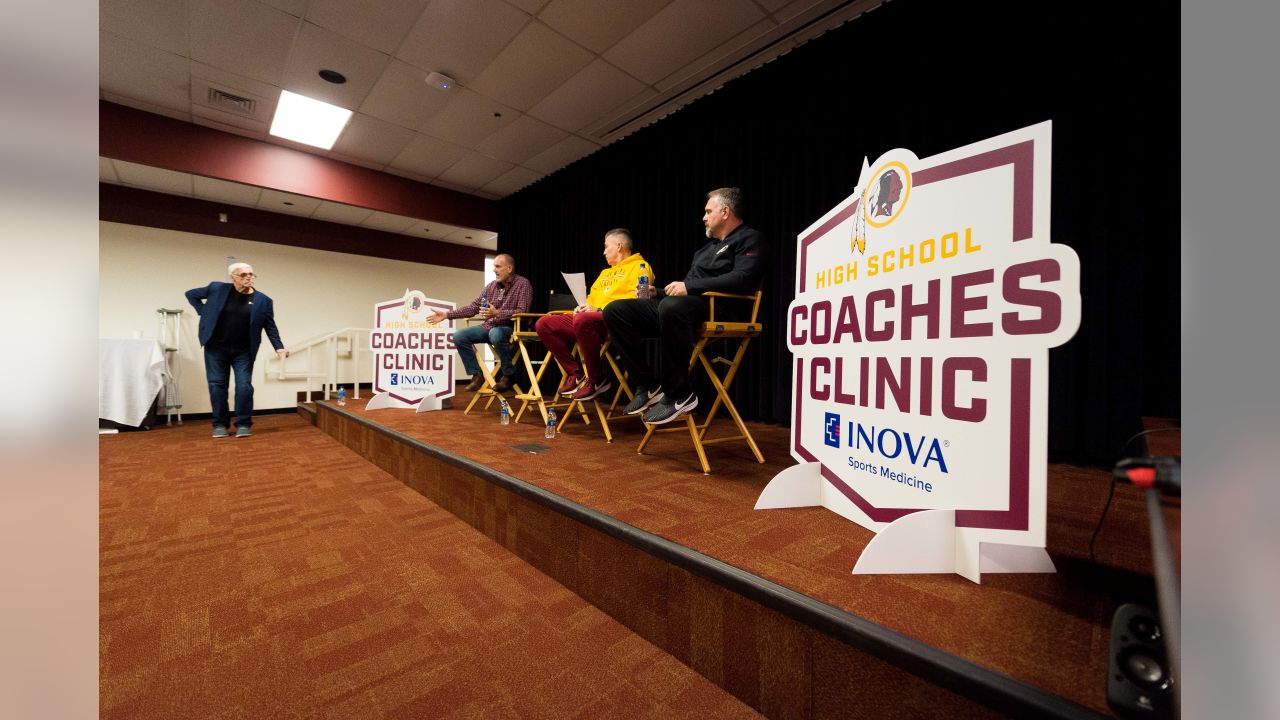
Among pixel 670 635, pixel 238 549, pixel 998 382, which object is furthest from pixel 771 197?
pixel 238 549

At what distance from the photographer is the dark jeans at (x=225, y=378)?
3.74 metres

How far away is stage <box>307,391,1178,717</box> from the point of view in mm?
744

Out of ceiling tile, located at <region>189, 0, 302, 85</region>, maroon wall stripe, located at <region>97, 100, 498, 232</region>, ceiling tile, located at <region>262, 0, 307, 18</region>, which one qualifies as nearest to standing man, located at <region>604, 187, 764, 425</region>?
ceiling tile, located at <region>262, 0, 307, 18</region>

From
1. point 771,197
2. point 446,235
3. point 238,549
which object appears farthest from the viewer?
point 446,235

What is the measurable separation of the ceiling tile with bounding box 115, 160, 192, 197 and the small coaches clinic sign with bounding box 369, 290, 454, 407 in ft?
8.25

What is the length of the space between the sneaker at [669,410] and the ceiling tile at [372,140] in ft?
11.8

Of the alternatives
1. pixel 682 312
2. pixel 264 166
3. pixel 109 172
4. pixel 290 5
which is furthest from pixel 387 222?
pixel 682 312

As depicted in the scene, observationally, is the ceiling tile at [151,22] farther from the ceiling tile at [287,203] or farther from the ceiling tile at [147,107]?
the ceiling tile at [287,203]

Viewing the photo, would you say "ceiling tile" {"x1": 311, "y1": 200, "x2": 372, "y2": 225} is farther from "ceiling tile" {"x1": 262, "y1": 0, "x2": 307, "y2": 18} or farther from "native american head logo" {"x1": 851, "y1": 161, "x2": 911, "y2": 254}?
"native american head logo" {"x1": 851, "y1": 161, "x2": 911, "y2": 254}

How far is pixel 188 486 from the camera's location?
7.73 feet
